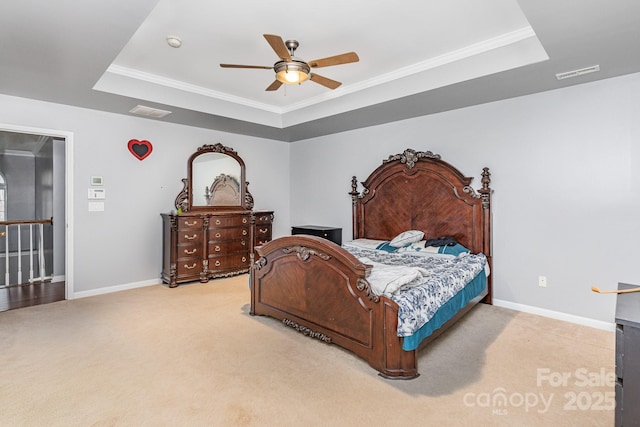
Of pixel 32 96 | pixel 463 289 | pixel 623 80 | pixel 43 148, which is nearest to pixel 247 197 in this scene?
pixel 32 96

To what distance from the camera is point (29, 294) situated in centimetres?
443

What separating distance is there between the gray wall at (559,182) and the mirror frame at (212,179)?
9.96 ft

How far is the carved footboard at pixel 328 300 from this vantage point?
2.32 m

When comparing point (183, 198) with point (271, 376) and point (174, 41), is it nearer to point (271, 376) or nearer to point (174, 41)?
point (174, 41)

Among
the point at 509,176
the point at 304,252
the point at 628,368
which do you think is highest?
the point at 509,176

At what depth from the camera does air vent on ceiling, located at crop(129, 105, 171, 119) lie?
415 cm

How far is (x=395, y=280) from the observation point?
2428 millimetres

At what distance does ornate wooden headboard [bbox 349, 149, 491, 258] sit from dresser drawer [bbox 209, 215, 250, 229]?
177cm

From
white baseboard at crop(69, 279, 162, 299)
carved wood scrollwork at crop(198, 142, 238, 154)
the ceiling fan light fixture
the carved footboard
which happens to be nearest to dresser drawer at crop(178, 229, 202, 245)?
white baseboard at crop(69, 279, 162, 299)

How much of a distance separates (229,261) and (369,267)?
3269mm

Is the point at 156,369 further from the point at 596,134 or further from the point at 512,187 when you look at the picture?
the point at 596,134

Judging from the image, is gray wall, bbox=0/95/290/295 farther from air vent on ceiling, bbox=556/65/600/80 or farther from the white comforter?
air vent on ceiling, bbox=556/65/600/80

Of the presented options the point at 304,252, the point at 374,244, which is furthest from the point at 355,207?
the point at 304,252

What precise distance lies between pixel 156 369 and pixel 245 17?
2.81m
